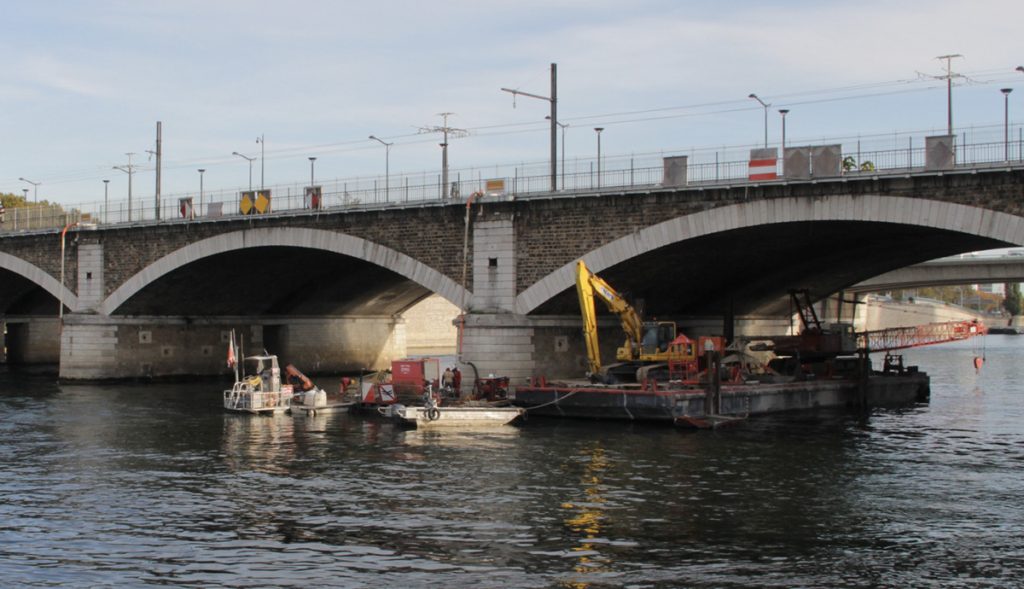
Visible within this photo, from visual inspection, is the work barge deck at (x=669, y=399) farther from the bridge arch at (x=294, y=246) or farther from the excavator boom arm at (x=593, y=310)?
the bridge arch at (x=294, y=246)

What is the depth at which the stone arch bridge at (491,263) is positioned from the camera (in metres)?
43.9

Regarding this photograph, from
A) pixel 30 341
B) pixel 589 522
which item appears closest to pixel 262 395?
pixel 589 522

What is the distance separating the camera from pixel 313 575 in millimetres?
21469

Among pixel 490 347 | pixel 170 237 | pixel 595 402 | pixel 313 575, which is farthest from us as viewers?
pixel 170 237

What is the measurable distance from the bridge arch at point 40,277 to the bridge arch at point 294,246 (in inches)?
121

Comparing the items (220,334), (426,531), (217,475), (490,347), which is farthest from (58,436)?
(220,334)

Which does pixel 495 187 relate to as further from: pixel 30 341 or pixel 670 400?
pixel 30 341

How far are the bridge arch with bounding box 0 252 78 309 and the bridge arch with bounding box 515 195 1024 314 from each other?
31.6 metres

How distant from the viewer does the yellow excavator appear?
1874 inches

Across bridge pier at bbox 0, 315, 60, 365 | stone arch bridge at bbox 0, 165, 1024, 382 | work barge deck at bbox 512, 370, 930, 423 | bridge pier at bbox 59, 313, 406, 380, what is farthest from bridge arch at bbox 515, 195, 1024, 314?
bridge pier at bbox 0, 315, 60, 365

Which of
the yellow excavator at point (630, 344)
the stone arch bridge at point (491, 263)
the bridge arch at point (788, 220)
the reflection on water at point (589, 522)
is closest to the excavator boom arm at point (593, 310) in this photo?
the yellow excavator at point (630, 344)

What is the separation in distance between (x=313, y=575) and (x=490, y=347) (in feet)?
98.3

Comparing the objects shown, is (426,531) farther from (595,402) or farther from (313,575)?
(595,402)

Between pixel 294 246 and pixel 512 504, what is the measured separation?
33216 mm
